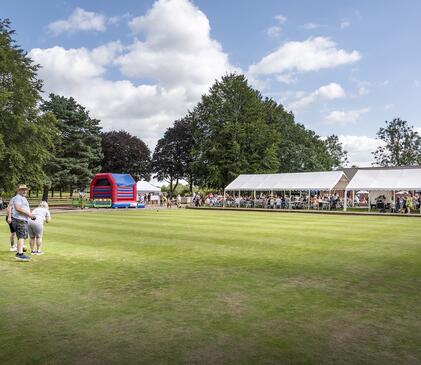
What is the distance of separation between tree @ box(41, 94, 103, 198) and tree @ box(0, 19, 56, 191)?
9.79 metres

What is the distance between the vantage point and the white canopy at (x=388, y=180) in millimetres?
34219

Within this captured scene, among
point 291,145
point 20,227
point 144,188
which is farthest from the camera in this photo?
point 291,145

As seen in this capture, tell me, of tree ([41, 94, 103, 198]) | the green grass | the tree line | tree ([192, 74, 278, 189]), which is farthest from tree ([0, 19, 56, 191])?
the green grass

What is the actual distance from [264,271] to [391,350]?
4.20 metres

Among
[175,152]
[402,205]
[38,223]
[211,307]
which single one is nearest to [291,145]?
[175,152]

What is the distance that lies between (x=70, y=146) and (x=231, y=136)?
20.8 metres

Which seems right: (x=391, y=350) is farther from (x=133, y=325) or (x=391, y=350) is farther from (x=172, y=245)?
(x=172, y=245)

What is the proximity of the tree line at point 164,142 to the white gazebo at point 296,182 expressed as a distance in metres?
9.77

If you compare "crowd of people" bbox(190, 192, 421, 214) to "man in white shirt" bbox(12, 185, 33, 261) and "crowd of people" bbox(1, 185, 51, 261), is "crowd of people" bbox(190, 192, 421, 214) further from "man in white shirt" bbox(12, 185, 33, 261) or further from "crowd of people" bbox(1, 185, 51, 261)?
"man in white shirt" bbox(12, 185, 33, 261)

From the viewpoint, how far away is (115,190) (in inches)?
1618

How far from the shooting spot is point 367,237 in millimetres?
14805

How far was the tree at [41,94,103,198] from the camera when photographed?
48.0 m

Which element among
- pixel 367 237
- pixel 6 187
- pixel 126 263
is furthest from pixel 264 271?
pixel 6 187

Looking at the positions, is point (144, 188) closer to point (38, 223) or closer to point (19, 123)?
point (19, 123)
